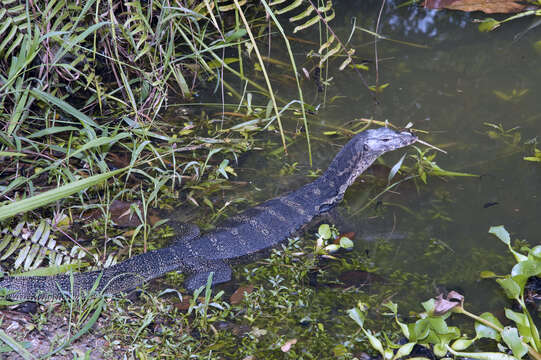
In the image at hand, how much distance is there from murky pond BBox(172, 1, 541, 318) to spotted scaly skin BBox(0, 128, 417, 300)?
236mm

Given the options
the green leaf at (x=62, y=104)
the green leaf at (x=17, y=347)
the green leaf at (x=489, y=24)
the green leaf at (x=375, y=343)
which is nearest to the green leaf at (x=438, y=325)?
A: the green leaf at (x=375, y=343)

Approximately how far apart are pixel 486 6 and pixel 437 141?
2730 mm

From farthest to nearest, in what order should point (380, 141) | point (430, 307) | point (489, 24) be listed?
point (489, 24), point (380, 141), point (430, 307)

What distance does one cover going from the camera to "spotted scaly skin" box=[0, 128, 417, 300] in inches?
152

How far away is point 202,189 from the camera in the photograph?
511 cm

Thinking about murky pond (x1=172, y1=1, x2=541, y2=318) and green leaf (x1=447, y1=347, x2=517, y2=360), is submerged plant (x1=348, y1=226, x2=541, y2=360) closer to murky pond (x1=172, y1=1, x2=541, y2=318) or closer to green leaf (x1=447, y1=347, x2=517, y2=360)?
green leaf (x1=447, y1=347, x2=517, y2=360)

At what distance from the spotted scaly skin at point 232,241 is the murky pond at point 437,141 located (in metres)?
0.24

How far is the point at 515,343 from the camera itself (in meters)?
3.21

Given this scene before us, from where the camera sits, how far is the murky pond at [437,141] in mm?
4379

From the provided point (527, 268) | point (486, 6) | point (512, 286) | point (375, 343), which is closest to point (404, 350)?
point (375, 343)

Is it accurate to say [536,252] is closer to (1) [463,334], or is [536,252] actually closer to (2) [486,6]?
(1) [463,334]

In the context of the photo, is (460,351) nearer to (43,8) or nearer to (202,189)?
(202,189)

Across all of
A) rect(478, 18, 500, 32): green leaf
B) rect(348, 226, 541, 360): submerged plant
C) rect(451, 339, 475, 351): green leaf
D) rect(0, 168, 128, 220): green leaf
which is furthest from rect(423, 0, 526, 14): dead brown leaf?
rect(0, 168, 128, 220): green leaf

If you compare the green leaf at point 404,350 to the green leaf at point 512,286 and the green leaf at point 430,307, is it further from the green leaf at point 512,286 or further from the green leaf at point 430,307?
the green leaf at point 512,286
